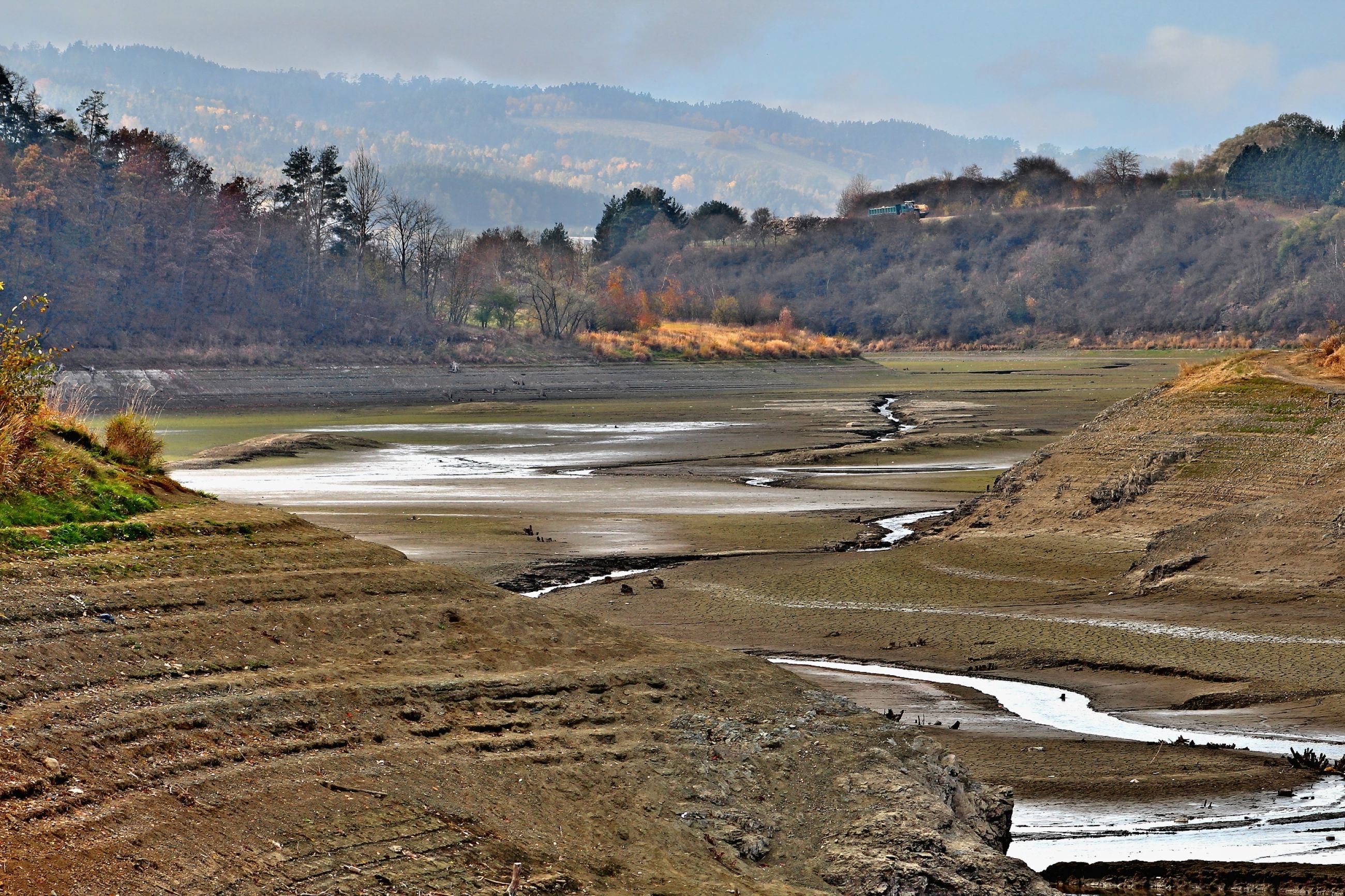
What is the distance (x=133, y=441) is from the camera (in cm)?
1312

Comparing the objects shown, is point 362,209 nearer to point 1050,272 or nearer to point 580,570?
point 1050,272

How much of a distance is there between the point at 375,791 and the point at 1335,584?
14.4m

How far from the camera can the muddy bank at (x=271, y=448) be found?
35.6m

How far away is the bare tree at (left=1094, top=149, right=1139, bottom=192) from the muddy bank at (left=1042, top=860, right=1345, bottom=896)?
6668 inches

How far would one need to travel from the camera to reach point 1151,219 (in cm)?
15538

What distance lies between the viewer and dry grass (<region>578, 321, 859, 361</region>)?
96.7 metres

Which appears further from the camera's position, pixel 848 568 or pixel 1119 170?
pixel 1119 170

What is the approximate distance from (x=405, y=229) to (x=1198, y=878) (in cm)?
11410

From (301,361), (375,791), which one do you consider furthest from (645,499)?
(301,361)

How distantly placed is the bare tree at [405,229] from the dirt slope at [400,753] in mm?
100967

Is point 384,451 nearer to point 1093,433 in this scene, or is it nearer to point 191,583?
point 1093,433

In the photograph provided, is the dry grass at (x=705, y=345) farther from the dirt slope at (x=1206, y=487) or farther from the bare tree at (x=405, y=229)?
the dirt slope at (x=1206, y=487)

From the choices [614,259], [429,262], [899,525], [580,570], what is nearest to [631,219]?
[614,259]

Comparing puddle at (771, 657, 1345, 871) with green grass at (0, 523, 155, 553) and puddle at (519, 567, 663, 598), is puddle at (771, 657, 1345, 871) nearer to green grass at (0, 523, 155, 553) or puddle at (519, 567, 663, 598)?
green grass at (0, 523, 155, 553)
